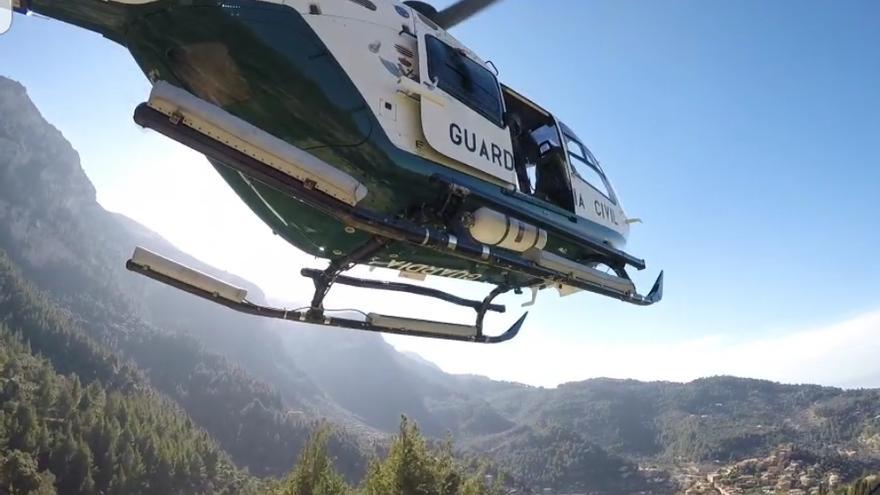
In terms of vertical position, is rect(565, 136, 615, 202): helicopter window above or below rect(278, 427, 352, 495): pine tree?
above

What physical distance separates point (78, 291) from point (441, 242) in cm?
22210

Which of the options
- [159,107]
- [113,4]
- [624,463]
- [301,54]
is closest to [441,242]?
[301,54]

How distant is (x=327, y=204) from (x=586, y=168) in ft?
17.6

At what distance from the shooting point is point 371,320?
7293 millimetres

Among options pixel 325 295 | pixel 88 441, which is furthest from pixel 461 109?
pixel 88 441

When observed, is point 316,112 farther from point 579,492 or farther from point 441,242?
point 579,492

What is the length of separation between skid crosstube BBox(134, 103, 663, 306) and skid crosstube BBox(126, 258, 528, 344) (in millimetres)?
1644

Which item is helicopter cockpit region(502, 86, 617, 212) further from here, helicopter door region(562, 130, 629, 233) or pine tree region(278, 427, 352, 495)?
pine tree region(278, 427, 352, 495)

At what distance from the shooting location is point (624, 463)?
194375 millimetres

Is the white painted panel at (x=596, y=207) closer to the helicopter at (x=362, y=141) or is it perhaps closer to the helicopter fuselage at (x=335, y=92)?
the helicopter at (x=362, y=141)

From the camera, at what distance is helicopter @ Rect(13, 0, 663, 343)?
14.8ft

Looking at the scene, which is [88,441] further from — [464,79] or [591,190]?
[464,79]

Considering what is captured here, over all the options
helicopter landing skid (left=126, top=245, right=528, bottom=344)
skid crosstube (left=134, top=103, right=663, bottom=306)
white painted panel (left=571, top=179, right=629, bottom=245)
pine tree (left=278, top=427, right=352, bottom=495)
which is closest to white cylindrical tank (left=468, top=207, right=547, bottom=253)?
skid crosstube (left=134, top=103, right=663, bottom=306)

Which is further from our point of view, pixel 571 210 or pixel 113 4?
pixel 571 210
